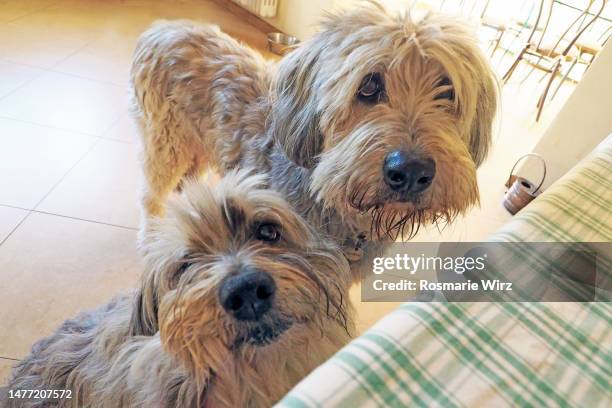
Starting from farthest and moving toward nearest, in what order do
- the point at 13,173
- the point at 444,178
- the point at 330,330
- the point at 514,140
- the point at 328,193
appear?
the point at 514,140, the point at 13,173, the point at 328,193, the point at 444,178, the point at 330,330

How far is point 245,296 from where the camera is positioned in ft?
2.77

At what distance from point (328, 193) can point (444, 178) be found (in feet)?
1.16

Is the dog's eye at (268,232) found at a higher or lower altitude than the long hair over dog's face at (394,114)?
lower

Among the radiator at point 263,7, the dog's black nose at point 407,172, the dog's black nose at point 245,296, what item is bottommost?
the radiator at point 263,7

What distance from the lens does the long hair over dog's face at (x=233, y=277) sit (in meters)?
0.85

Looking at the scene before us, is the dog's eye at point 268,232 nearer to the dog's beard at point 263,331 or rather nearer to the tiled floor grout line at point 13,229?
the dog's beard at point 263,331

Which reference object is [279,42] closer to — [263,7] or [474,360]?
[263,7]

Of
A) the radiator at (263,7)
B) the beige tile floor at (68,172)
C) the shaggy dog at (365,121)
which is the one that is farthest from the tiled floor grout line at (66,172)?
the radiator at (263,7)

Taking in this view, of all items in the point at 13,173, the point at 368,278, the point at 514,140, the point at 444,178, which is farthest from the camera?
the point at 514,140

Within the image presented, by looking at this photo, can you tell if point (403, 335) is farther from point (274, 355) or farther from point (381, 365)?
point (274, 355)

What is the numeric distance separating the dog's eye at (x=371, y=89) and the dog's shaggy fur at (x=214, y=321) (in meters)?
0.46

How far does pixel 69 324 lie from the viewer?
1.31 meters

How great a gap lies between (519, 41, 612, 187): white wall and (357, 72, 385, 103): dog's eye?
1.97m

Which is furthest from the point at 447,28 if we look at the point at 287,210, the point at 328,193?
the point at 287,210
